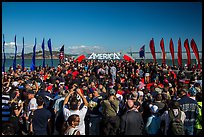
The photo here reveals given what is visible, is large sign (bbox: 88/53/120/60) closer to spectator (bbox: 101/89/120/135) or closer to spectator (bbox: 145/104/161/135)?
spectator (bbox: 101/89/120/135)

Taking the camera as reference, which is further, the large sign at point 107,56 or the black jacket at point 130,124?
the large sign at point 107,56

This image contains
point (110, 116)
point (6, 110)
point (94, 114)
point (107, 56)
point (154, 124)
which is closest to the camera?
point (154, 124)

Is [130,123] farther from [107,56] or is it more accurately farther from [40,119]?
[107,56]

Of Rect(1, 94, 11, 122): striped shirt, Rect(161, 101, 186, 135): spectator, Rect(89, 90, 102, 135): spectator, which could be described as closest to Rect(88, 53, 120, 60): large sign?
Rect(1, 94, 11, 122): striped shirt

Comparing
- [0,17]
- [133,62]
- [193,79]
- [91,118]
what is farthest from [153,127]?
[133,62]

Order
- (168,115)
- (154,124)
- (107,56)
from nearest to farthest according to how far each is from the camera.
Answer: (168,115) < (154,124) < (107,56)

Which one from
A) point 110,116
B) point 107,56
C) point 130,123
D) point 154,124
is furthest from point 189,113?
point 107,56

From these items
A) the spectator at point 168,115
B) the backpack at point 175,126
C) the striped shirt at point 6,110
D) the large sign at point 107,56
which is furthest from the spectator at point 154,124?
the large sign at point 107,56

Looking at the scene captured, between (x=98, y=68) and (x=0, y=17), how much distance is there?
14049 millimetres

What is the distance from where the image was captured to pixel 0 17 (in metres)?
5.84

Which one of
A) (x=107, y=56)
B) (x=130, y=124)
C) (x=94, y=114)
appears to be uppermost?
(x=107, y=56)

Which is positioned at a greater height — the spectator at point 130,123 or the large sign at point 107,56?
the large sign at point 107,56

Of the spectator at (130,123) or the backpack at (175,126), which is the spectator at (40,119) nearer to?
the spectator at (130,123)

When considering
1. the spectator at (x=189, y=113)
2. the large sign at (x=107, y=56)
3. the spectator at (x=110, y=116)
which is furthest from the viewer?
the large sign at (x=107, y=56)
